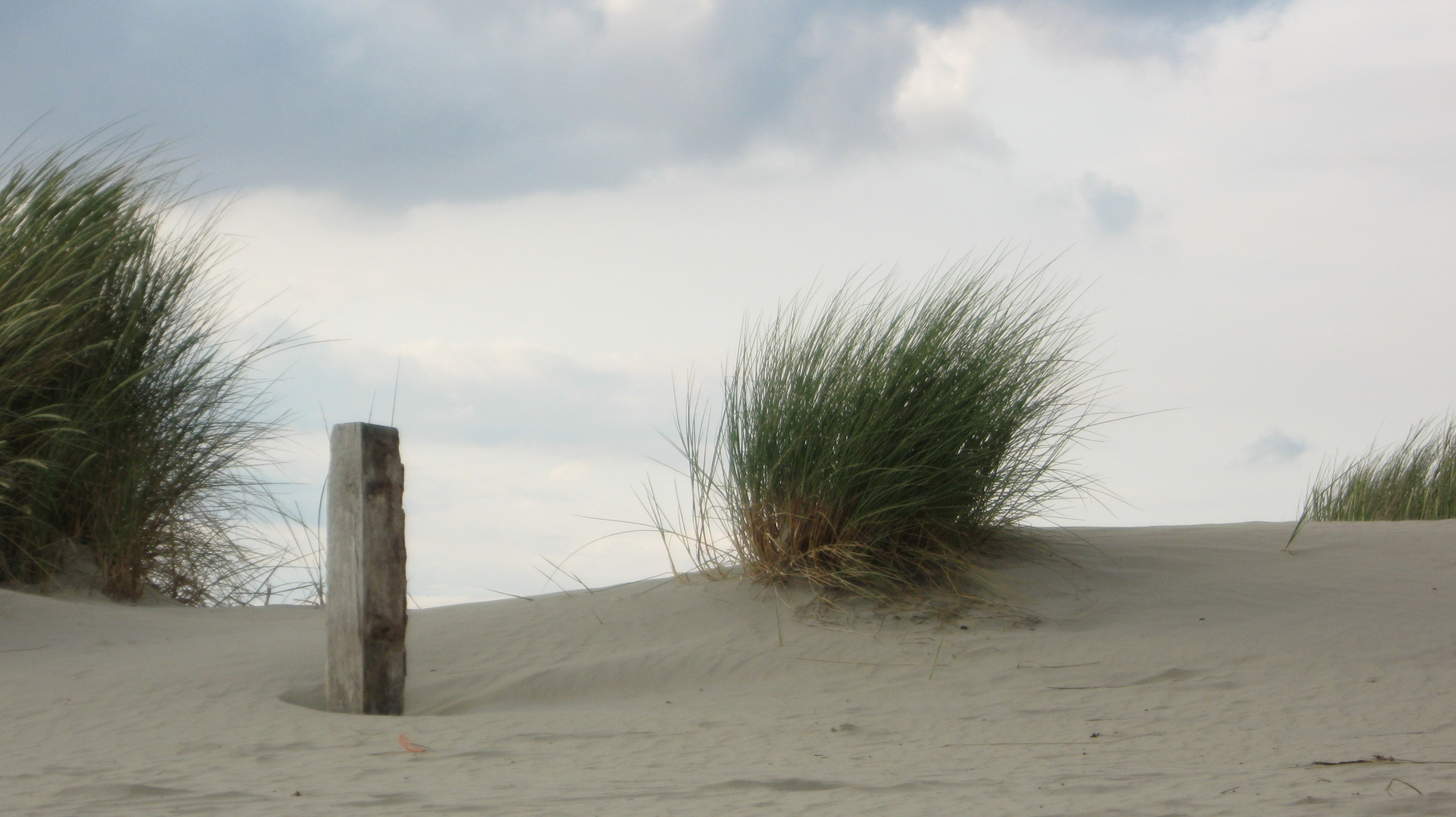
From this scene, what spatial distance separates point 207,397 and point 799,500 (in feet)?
A: 12.8

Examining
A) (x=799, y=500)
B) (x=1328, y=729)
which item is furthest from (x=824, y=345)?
(x=1328, y=729)

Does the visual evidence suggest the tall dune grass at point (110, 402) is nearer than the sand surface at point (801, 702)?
No

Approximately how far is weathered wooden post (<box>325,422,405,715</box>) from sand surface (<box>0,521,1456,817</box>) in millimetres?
166

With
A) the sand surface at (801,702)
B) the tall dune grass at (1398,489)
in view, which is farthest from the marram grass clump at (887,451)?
the tall dune grass at (1398,489)

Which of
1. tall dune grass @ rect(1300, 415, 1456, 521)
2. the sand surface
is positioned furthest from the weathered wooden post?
tall dune grass @ rect(1300, 415, 1456, 521)

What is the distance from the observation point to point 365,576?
13.4ft

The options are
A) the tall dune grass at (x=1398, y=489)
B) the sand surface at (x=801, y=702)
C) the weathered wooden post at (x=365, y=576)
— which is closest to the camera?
the sand surface at (x=801, y=702)

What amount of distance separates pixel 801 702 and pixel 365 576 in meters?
1.66

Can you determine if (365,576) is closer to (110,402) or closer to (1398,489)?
(110,402)

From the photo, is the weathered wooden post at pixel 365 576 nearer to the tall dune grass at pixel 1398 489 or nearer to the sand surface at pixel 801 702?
the sand surface at pixel 801 702

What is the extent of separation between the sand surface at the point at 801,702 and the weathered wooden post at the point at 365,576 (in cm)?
17

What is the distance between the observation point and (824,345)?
5.40m

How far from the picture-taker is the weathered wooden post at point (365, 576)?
407cm

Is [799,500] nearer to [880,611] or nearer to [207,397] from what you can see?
[880,611]
